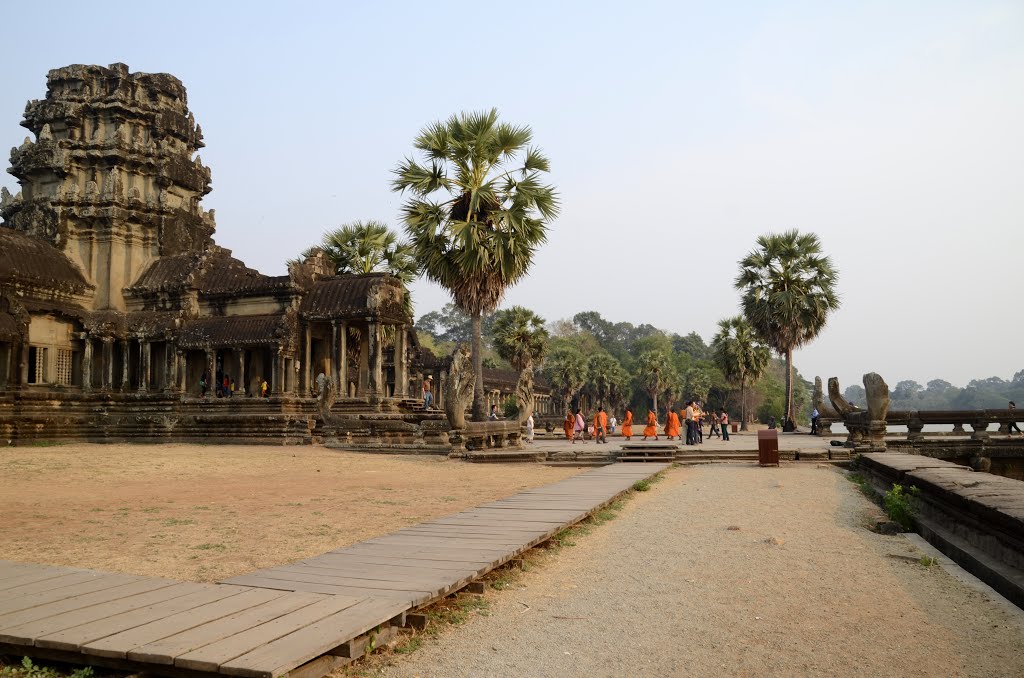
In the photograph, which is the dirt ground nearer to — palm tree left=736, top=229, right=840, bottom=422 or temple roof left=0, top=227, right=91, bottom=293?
temple roof left=0, top=227, right=91, bottom=293

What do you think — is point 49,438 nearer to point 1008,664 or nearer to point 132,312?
point 132,312

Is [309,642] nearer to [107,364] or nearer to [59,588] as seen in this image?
[59,588]

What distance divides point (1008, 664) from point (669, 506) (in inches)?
259

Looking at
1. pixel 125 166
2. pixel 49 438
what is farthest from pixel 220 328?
pixel 125 166

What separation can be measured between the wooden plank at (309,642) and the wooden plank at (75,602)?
1502 mm

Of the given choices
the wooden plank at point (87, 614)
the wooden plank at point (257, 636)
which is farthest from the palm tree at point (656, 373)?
the wooden plank at point (257, 636)

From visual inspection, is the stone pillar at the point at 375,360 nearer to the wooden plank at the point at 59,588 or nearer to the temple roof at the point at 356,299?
the temple roof at the point at 356,299

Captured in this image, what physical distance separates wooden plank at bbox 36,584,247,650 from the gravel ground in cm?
123

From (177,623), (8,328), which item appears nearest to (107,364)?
(8,328)

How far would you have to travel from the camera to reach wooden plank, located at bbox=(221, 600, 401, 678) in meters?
3.38

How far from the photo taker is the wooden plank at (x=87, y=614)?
3.93 meters

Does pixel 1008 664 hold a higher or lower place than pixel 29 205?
lower

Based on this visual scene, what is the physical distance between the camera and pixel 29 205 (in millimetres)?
32531

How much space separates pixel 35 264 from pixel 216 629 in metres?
31.5
